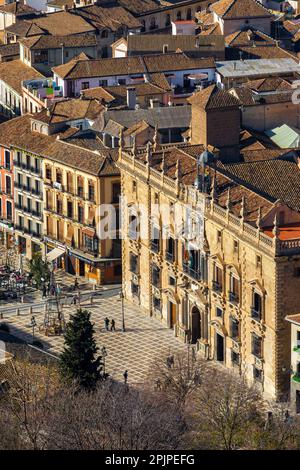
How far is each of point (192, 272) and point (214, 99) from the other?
69.8 ft

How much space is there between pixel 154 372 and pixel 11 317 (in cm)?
2560

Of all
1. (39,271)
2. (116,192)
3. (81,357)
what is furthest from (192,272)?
(39,271)

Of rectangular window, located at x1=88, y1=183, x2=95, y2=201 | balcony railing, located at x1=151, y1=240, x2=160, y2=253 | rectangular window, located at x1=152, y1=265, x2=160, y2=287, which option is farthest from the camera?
rectangular window, located at x1=88, y1=183, x2=95, y2=201

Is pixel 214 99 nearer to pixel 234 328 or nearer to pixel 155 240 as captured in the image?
pixel 155 240

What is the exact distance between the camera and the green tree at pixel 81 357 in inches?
5999

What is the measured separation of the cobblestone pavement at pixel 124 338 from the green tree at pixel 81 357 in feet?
29.7

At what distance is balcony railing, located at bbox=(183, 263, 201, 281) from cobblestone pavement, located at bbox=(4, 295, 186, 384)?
617cm

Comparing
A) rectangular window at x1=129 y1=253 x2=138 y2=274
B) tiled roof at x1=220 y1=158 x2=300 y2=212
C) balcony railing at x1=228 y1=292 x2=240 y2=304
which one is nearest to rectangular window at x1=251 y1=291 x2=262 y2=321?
balcony railing at x1=228 y1=292 x2=240 y2=304

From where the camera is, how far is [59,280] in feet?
630

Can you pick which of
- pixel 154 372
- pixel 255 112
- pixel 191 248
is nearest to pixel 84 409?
pixel 154 372

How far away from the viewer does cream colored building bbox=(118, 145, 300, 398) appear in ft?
516

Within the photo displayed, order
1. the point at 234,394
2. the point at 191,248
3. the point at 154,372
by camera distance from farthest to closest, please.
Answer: the point at 191,248, the point at 154,372, the point at 234,394

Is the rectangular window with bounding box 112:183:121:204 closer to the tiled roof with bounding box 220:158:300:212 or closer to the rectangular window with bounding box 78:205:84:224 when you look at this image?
the rectangular window with bounding box 78:205:84:224
